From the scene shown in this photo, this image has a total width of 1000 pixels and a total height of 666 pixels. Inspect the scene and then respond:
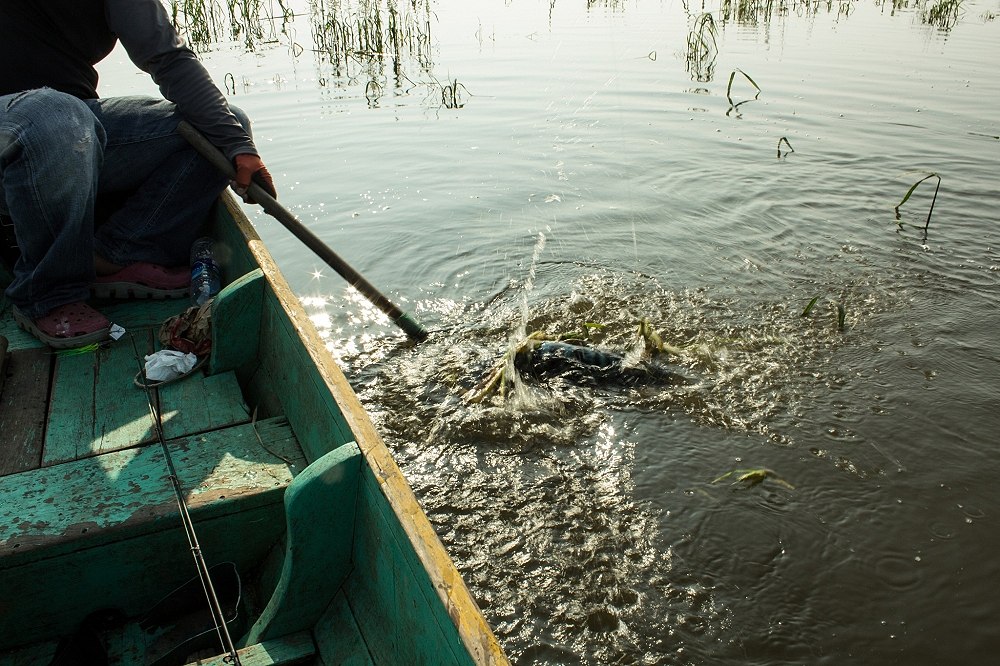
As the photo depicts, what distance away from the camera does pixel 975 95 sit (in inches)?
345

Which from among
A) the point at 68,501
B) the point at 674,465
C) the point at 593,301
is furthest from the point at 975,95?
the point at 68,501

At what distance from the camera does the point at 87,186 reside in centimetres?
285

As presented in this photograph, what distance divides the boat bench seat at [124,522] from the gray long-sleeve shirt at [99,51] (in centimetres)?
159

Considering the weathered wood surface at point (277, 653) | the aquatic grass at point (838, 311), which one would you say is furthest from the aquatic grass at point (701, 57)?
the weathered wood surface at point (277, 653)

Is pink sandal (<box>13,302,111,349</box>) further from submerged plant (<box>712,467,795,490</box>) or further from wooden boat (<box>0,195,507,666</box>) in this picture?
submerged plant (<box>712,467,795,490</box>)

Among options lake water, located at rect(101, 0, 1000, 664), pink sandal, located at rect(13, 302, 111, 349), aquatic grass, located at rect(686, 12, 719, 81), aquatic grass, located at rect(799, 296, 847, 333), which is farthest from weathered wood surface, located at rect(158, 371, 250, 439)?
aquatic grass, located at rect(686, 12, 719, 81)

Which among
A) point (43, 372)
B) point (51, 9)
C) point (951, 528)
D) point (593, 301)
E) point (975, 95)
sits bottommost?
point (951, 528)

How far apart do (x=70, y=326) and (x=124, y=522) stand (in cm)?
126

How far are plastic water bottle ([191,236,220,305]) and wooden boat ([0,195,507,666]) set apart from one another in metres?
0.72

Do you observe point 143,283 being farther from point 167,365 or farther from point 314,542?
point 314,542

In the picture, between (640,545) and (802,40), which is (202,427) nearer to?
(640,545)

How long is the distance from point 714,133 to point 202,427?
22.5 feet

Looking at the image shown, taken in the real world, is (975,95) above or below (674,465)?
above

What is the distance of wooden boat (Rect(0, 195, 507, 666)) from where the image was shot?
5.55ft
